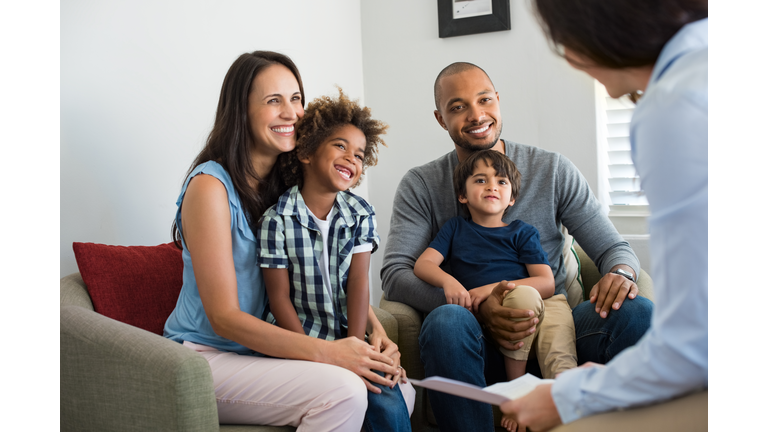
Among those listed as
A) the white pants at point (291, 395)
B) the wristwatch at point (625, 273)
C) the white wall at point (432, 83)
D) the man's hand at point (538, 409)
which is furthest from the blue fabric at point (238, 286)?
the white wall at point (432, 83)

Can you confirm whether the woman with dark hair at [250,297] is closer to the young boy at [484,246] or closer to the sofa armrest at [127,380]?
the sofa armrest at [127,380]

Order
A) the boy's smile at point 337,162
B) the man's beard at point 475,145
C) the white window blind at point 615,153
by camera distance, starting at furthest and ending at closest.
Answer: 1. the white window blind at point 615,153
2. the man's beard at point 475,145
3. the boy's smile at point 337,162

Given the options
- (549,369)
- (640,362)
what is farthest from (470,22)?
(640,362)

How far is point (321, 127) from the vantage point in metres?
1.48

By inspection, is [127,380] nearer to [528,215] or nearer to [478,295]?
[478,295]

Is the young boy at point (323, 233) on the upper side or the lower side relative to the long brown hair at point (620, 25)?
lower

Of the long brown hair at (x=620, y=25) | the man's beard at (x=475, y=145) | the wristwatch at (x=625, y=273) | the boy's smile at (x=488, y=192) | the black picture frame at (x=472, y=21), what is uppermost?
the black picture frame at (x=472, y=21)

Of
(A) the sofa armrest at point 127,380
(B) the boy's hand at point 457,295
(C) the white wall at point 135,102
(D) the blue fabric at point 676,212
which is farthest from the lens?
(B) the boy's hand at point 457,295

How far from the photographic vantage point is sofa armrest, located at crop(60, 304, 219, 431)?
1.04m

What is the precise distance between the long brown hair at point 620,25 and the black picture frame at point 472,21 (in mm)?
2313

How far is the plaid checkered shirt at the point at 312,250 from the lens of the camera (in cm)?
139

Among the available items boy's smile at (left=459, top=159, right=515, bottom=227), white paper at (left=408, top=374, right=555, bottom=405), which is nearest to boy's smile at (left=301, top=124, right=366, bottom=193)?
boy's smile at (left=459, top=159, right=515, bottom=227)
